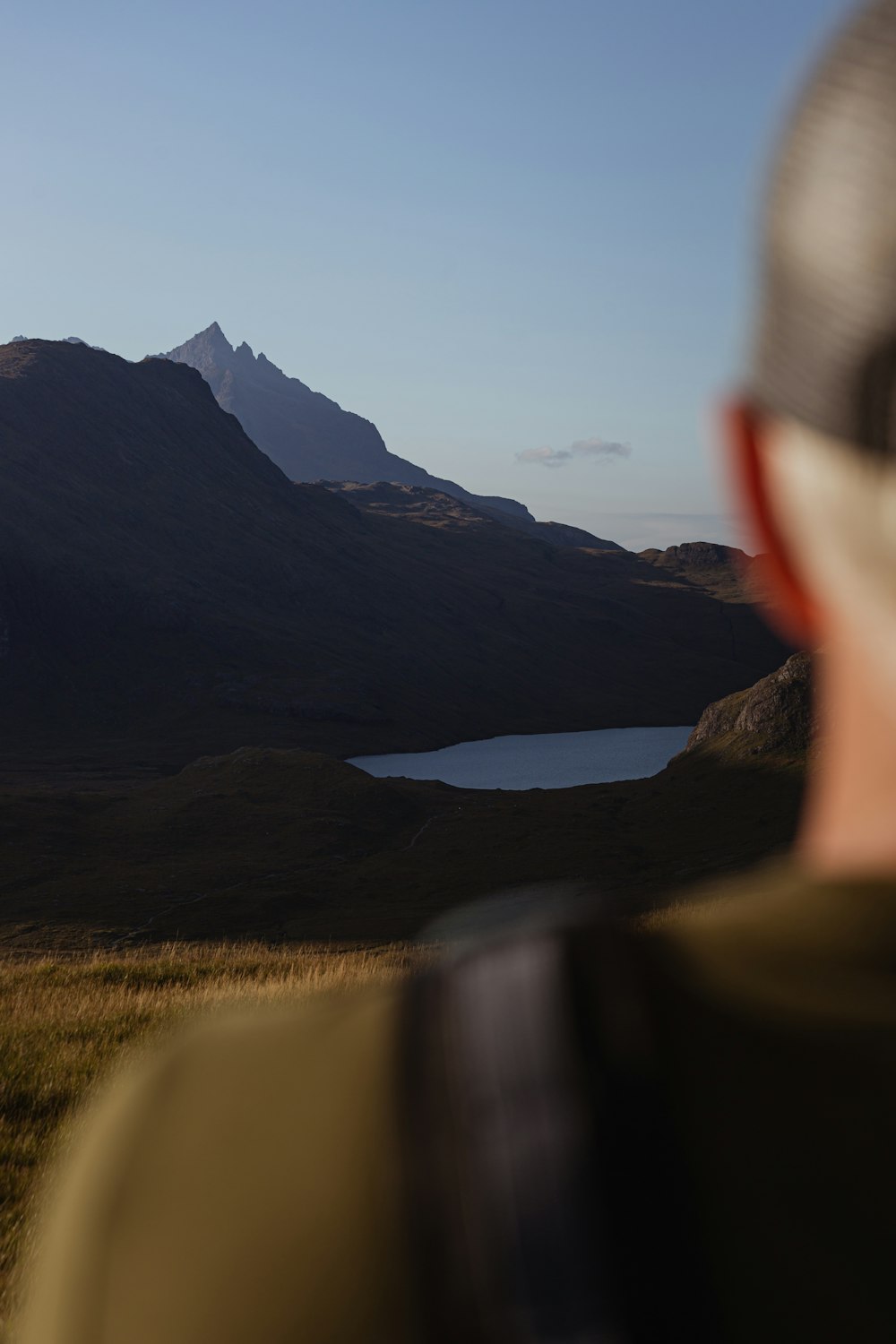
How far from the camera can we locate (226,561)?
16438 cm

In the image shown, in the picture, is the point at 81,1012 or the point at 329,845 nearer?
the point at 81,1012

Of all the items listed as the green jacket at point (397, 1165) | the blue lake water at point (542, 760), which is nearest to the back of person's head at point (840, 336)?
the green jacket at point (397, 1165)

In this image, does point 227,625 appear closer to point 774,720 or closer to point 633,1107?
point 774,720

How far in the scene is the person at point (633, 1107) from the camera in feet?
1.77

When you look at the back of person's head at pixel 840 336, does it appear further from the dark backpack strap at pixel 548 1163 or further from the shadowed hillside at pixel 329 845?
the shadowed hillside at pixel 329 845

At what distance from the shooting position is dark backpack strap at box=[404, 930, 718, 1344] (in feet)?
1.75

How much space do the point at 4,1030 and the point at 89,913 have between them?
45.1 metres

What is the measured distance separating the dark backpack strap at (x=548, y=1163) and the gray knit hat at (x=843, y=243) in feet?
1.29

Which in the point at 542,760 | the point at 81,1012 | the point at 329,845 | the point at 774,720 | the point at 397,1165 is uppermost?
the point at 397,1165

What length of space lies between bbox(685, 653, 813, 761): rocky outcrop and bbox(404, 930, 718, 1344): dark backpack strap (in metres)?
Result: 66.1

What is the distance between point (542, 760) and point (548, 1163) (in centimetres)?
11883

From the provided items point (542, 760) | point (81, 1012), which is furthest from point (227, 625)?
point (81, 1012)

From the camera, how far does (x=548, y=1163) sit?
544 millimetres

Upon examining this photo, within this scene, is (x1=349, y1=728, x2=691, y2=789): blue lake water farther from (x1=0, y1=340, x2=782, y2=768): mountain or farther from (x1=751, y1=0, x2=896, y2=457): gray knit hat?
(x1=751, y1=0, x2=896, y2=457): gray knit hat
